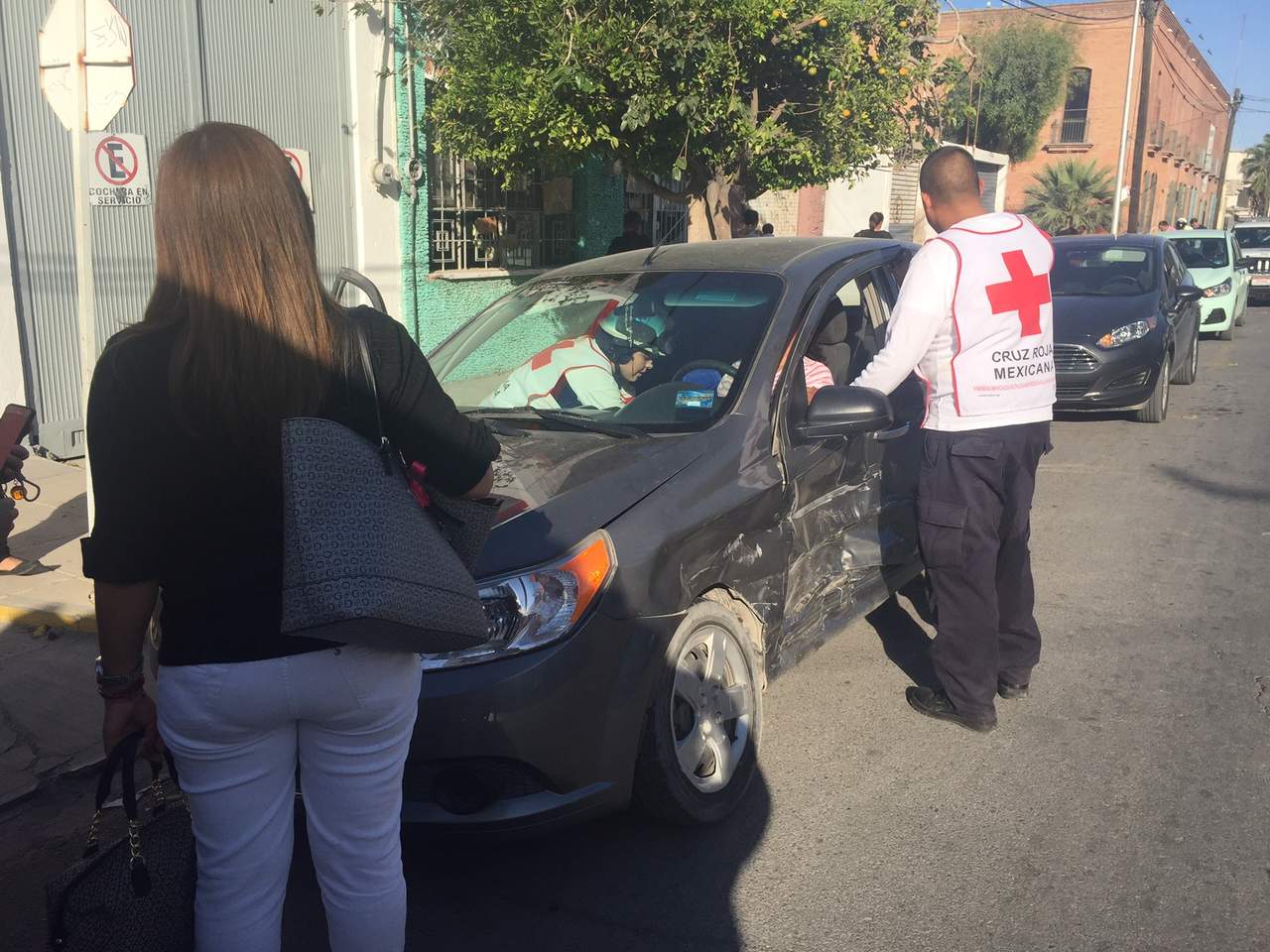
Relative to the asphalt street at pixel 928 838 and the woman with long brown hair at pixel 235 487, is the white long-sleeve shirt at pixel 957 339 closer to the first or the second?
the asphalt street at pixel 928 838

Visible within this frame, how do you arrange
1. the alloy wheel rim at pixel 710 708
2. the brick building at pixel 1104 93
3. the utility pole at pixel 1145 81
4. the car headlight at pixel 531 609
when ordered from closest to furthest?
the car headlight at pixel 531 609
the alloy wheel rim at pixel 710 708
the utility pole at pixel 1145 81
the brick building at pixel 1104 93

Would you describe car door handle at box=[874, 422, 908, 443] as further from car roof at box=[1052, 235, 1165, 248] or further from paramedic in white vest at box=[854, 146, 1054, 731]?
car roof at box=[1052, 235, 1165, 248]

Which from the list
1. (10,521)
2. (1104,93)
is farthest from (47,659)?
(1104,93)

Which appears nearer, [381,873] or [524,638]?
[381,873]

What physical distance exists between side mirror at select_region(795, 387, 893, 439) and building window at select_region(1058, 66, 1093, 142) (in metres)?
38.6

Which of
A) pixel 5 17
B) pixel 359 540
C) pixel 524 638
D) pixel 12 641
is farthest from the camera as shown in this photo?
pixel 5 17

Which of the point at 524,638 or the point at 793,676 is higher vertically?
the point at 524,638

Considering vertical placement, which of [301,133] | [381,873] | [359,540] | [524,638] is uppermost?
[301,133]

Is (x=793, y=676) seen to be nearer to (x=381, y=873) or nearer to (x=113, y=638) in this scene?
(x=381, y=873)

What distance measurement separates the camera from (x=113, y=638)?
6.18ft

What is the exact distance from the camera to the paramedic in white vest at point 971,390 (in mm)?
3689

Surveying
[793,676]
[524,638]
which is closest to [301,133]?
[793,676]

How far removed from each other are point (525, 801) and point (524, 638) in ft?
1.38

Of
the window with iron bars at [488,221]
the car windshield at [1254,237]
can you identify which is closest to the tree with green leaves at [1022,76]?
the car windshield at [1254,237]
